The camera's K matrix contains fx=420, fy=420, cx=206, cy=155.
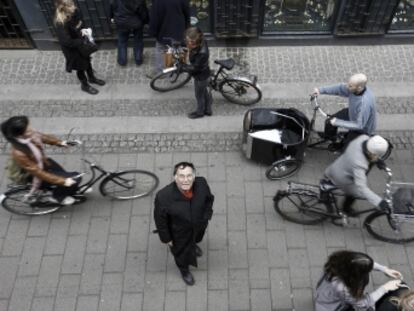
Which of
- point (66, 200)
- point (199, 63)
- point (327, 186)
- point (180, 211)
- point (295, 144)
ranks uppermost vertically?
point (180, 211)

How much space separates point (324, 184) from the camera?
522 cm

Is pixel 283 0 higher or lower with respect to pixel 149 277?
higher

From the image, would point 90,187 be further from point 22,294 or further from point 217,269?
point 217,269

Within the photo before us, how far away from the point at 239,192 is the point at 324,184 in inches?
53.4

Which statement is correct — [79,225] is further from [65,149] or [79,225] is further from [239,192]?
[239,192]

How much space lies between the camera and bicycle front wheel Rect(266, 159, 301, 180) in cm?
604

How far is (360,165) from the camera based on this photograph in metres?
4.50

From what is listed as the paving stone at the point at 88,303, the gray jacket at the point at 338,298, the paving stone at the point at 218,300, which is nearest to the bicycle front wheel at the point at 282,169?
the paving stone at the point at 218,300

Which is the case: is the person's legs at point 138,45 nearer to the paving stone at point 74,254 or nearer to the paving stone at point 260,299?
A: the paving stone at point 74,254

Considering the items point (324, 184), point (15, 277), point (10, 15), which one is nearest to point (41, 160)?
point (15, 277)

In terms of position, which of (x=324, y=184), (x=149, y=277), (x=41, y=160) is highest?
(x=41, y=160)

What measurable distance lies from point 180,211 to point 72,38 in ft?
12.5

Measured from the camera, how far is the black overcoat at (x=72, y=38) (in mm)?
6348

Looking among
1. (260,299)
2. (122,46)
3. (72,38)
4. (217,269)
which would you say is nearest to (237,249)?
(217,269)
